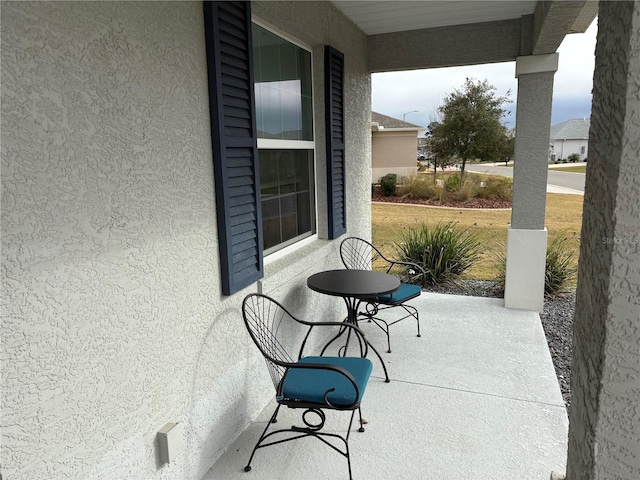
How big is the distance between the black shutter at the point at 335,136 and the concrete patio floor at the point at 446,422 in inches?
49.3

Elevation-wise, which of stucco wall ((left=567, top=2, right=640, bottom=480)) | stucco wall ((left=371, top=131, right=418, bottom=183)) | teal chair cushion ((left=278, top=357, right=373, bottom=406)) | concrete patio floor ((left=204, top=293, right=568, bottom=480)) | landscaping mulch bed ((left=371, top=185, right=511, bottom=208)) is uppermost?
stucco wall ((left=371, top=131, right=418, bottom=183))

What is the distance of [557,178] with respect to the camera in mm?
22094

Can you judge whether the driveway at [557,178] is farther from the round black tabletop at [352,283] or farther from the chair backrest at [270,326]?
the chair backrest at [270,326]

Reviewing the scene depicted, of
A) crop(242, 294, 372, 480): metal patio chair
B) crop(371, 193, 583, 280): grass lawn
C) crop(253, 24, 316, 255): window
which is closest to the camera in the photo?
crop(242, 294, 372, 480): metal patio chair

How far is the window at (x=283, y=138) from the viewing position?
3057 mm

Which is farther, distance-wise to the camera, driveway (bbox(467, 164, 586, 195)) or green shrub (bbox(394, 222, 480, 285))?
driveway (bbox(467, 164, 586, 195))

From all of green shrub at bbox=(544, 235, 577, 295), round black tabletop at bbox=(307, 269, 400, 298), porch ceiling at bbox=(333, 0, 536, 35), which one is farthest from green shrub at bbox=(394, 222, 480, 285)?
porch ceiling at bbox=(333, 0, 536, 35)

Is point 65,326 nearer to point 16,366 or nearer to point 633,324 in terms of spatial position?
point 16,366

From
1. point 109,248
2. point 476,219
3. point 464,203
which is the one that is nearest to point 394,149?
point 464,203

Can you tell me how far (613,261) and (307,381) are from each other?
184cm

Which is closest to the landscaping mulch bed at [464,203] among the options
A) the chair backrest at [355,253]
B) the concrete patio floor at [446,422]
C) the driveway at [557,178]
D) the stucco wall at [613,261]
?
the driveway at [557,178]

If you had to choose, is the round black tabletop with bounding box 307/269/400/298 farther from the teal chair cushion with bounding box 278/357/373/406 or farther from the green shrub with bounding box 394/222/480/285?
the green shrub with bounding box 394/222/480/285

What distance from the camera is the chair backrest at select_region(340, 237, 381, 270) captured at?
4545 millimetres

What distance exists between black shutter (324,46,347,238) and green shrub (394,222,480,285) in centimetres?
217
